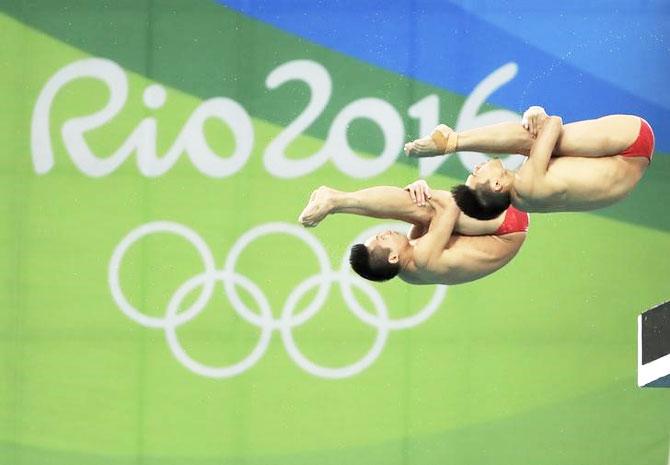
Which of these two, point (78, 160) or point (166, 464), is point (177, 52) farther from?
point (166, 464)

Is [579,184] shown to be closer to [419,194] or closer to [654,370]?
[419,194]

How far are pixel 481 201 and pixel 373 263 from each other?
52cm

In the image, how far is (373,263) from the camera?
5.70m

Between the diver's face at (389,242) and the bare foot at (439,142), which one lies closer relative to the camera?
the bare foot at (439,142)

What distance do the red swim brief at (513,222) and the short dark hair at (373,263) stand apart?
0.54 m

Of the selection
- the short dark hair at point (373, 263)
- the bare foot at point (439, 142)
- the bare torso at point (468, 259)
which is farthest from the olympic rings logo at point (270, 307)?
the bare foot at point (439, 142)

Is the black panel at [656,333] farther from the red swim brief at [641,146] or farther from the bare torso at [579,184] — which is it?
the red swim brief at [641,146]

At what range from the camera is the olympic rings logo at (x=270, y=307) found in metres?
8.60

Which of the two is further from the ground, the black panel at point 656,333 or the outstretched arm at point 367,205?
the outstretched arm at point 367,205

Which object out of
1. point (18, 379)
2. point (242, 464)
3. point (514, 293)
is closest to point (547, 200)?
point (514, 293)

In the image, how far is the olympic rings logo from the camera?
339 inches

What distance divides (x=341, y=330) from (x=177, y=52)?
1.85 meters

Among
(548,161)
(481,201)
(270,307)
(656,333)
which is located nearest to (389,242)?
(481,201)

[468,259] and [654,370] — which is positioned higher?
[468,259]
